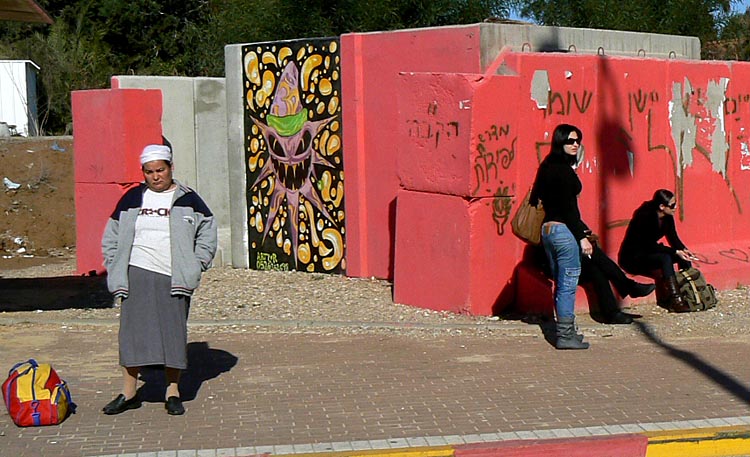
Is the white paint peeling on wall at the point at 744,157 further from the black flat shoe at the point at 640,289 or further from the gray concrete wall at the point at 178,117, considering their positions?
the gray concrete wall at the point at 178,117

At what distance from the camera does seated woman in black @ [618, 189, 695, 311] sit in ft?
36.4

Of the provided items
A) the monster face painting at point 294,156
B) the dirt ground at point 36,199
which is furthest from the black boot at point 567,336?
the dirt ground at point 36,199

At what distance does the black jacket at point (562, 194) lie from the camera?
→ 881 centimetres

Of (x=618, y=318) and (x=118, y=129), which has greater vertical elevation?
(x=118, y=129)

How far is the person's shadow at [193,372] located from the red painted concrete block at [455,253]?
243 cm

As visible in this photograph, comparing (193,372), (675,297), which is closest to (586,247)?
(675,297)

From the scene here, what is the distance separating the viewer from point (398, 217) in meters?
11.0

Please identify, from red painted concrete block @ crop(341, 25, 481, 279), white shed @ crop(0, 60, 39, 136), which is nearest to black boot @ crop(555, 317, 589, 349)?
red painted concrete block @ crop(341, 25, 481, 279)

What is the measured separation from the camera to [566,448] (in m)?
6.43

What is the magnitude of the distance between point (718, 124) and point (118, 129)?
6.95 m

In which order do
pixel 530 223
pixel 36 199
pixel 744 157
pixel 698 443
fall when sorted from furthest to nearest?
pixel 36 199
pixel 744 157
pixel 530 223
pixel 698 443

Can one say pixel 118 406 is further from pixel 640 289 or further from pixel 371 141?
pixel 371 141

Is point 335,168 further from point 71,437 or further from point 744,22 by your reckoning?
point 744,22

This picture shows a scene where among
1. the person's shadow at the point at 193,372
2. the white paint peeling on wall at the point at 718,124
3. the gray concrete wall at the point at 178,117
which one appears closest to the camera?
the person's shadow at the point at 193,372
